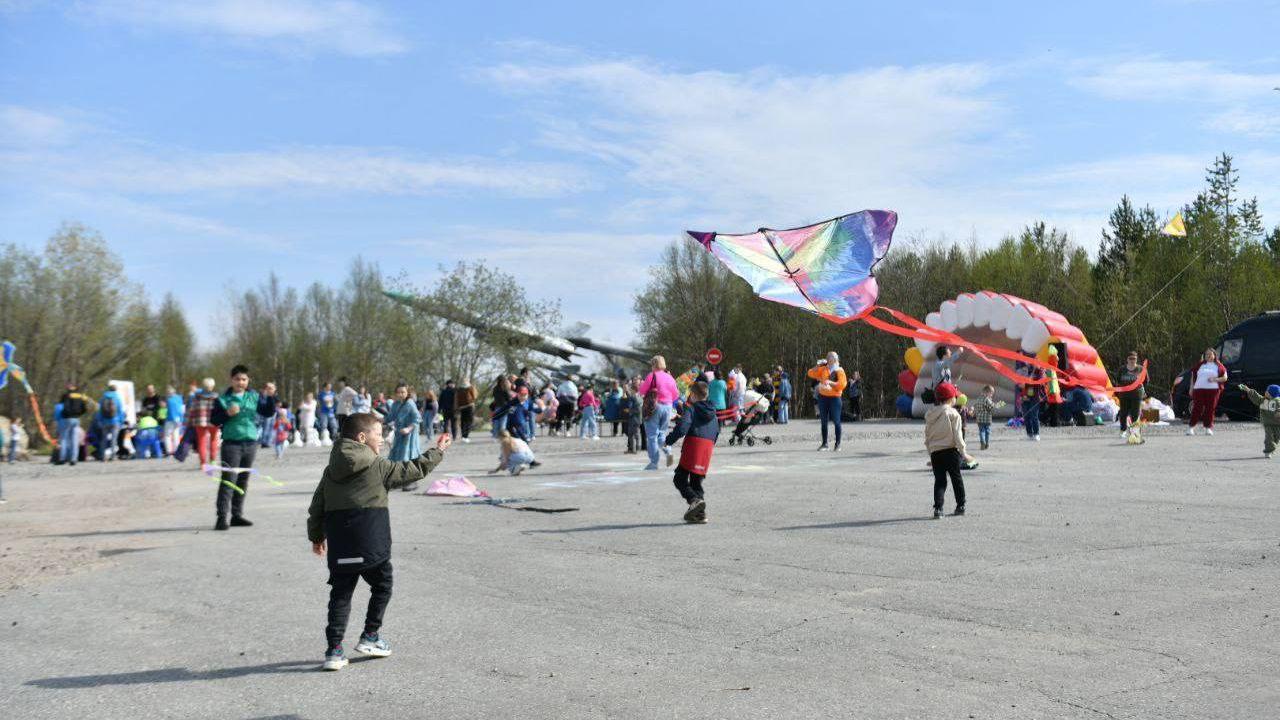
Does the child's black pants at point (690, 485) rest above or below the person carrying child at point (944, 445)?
below

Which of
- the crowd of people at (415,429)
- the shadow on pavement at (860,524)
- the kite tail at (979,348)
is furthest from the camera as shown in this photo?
the kite tail at (979,348)

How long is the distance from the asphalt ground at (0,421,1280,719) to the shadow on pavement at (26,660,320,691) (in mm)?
29

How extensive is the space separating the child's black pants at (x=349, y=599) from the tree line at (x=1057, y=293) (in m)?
34.8

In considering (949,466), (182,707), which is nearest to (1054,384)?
(949,466)

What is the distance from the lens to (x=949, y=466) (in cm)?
1111

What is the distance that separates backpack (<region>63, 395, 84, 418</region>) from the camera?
23.7 m

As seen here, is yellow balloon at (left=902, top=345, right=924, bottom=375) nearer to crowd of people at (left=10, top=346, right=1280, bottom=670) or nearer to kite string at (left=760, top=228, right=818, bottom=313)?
crowd of people at (left=10, top=346, right=1280, bottom=670)

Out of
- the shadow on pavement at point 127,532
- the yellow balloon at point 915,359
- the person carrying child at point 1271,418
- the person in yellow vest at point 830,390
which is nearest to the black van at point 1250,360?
the yellow balloon at point 915,359

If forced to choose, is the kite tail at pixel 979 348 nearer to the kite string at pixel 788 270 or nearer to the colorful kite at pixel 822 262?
the colorful kite at pixel 822 262

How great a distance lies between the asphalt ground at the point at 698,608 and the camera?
5164mm

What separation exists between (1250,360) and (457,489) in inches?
902

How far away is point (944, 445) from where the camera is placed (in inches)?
441

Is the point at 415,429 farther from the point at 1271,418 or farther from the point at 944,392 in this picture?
the point at 1271,418

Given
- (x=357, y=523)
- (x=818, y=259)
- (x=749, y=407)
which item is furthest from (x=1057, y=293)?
(x=357, y=523)
